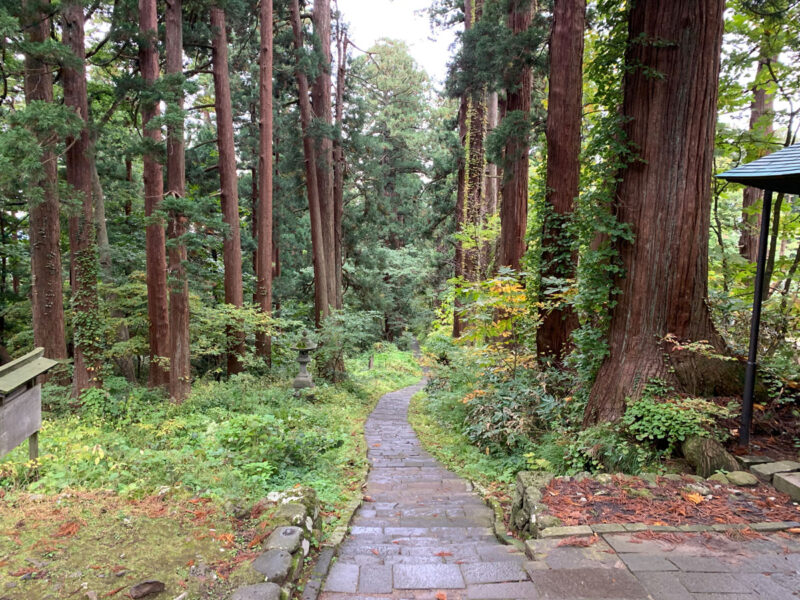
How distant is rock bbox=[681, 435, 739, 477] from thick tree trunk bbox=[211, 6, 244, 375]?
9380 millimetres

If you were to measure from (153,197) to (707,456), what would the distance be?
953 cm

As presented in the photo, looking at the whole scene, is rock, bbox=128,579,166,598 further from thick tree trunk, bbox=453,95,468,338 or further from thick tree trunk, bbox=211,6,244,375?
thick tree trunk, bbox=453,95,468,338

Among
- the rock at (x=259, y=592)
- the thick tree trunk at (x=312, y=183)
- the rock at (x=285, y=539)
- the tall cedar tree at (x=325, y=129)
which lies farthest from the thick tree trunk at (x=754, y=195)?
the thick tree trunk at (x=312, y=183)

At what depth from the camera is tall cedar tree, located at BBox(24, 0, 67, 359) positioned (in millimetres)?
7797

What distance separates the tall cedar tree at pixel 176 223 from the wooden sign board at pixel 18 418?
4.51m

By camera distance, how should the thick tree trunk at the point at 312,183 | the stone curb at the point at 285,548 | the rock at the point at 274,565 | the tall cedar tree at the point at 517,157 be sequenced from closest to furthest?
the stone curb at the point at 285,548
the rock at the point at 274,565
the tall cedar tree at the point at 517,157
the thick tree trunk at the point at 312,183

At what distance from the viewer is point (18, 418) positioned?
12.0 ft

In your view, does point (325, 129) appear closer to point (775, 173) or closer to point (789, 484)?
point (775, 173)

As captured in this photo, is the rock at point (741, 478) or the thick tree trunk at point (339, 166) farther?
the thick tree trunk at point (339, 166)

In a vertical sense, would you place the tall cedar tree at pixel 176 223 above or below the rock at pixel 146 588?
above

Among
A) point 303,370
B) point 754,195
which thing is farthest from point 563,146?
point 303,370

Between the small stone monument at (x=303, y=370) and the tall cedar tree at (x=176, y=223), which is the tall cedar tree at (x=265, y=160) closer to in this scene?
the small stone monument at (x=303, y=370)

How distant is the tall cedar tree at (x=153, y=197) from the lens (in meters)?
7.87

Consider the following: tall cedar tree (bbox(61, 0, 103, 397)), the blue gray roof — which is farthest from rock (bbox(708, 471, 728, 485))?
tall cedar tree (bbox(61, 0, 103, 397))
